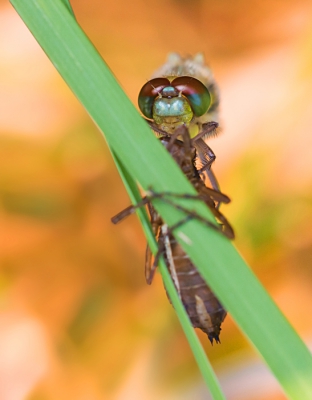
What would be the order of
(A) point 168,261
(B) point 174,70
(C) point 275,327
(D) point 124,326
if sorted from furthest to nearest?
(D) point 124,326, (B) point 174,70, (A) point 168,261, (C) point 275,327

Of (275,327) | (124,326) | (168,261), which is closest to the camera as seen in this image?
(275,327)

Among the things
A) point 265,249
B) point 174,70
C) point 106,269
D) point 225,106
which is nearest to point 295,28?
point 225,106

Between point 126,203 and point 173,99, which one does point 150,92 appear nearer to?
point 173,99

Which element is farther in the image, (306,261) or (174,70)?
(306,261)

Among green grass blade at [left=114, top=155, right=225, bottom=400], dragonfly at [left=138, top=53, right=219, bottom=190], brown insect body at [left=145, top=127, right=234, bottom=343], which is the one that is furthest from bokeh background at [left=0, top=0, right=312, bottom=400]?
green grass blade at [left=114, top=155, right=225, bottom=400]

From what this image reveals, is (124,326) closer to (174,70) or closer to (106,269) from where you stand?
(106,269)

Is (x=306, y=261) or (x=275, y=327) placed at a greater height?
(x=306, y=261)

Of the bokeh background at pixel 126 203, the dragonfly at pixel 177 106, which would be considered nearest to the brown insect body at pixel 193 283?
the dragonfly at pixel 177 106

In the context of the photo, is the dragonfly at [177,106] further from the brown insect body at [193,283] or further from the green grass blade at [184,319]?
the green grass blade at [184,319]
